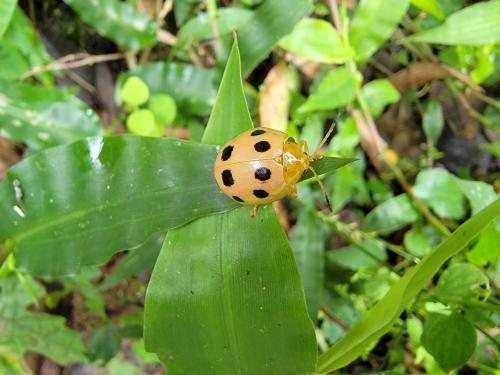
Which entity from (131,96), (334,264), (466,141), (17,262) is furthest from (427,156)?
(17,262)

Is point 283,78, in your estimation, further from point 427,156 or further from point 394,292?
point 394,292

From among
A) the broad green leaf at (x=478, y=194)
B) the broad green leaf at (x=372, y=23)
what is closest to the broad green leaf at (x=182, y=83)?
the broad green leaf at (x=372, y=23)

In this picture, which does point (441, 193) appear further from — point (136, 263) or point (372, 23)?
point (136, 263)

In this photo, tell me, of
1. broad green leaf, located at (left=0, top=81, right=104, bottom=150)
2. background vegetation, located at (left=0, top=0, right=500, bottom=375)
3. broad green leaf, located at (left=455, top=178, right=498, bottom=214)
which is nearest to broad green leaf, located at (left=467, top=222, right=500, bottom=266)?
background vegetation, located at (left=0, top=0, right=500, bottom=375)

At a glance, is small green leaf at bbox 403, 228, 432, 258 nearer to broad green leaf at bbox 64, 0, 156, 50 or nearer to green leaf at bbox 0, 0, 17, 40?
broad green leaf at bbox 64, 0, 156, 50

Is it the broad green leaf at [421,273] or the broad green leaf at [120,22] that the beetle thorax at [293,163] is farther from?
the broad green leaf at [120,22]

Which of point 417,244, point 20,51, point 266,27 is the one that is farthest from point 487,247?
point 20,51
